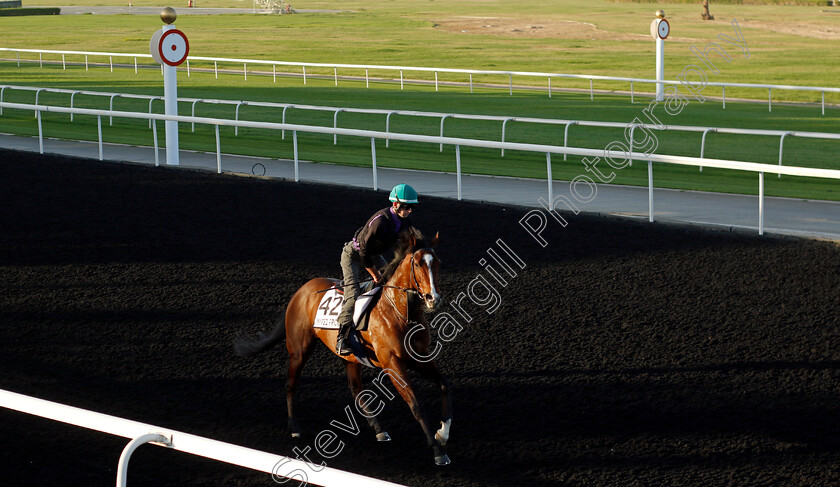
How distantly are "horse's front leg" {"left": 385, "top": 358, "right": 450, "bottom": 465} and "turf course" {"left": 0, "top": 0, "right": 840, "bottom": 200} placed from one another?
8763mm

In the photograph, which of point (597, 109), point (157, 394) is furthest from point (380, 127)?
point (157, 394)

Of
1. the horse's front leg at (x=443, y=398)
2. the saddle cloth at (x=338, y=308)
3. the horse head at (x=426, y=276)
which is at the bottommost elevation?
the horse's front leg at (x=443, y=398)

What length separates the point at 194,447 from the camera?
2.92m

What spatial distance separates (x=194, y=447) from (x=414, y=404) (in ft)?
7.86

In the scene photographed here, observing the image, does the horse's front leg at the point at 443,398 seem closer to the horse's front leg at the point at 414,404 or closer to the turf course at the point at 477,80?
the horse's front leg at the point at 414,404

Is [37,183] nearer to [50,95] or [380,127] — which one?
[380,127]

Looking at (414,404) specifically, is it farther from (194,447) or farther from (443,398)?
(194,447)

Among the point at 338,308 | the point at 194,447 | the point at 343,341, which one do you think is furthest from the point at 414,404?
the point at 194,447

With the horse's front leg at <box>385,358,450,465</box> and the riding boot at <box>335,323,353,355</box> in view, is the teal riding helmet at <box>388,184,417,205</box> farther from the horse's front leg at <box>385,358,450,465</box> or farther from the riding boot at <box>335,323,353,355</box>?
the horse's front leg at <box>385,358,450,465</box>

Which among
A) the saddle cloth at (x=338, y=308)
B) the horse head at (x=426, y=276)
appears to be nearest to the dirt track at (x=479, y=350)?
the saddle cloth at (x=338, y=308)

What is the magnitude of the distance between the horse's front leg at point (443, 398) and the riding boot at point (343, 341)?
1.43 feet

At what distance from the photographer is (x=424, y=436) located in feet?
18.6

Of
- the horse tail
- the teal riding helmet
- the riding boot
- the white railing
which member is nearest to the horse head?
the teal riding helmet

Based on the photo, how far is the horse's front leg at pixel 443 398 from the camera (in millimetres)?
5242
